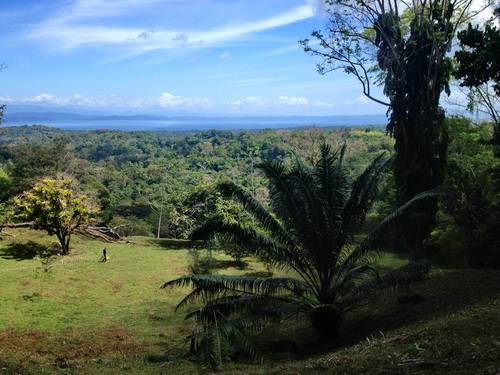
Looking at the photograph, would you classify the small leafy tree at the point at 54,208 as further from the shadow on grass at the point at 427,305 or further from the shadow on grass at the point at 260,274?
the shadow on grass at the point at 427,305

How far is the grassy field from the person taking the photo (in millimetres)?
5762

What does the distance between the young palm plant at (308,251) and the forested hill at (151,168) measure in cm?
129

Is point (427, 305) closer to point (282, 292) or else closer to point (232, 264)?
point (282, 292)

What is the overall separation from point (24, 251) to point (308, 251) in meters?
16.0

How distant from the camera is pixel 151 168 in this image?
5259 centimetres

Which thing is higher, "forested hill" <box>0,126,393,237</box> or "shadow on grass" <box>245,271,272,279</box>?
"forested hill" <box>0,126,393,237</box>

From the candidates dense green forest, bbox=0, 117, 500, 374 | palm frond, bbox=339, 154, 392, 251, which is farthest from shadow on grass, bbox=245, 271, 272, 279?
palm frond, bbox=339, 154, 392, 251

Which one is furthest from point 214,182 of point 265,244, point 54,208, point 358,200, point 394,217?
point 394,217

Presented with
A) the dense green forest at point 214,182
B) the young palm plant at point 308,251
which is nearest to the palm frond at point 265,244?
the young palm plant at point 308,251

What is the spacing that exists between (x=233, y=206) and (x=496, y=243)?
15.8m

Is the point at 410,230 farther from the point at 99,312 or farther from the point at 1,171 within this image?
the point at 1,171

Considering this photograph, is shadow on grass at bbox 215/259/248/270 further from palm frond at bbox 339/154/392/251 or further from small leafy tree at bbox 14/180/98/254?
palm frond at bbox 339/154/392/251

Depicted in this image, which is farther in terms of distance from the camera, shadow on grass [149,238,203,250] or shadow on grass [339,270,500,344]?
shadow on grass [149,238,203,250]

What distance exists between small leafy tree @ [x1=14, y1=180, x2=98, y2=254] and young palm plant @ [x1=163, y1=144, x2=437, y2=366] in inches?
480
